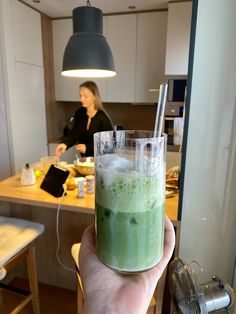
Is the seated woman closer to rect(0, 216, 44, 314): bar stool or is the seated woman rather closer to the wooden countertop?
the wooden countertop

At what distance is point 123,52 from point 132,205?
3004 mm

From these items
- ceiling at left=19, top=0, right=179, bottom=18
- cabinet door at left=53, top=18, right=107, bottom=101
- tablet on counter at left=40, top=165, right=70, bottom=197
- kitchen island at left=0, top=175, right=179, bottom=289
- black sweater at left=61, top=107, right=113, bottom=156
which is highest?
ceiling at left=19, top=0, right=179, bottom=18

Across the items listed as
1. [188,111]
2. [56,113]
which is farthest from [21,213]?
[56,113]

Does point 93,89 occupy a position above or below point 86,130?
above

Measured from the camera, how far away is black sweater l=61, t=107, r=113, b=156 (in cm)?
246

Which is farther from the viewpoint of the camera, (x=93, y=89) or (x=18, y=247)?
(x=93, y=89)

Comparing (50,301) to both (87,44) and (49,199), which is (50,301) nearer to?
(49,199)

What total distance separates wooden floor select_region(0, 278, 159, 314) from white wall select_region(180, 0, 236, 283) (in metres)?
0.97

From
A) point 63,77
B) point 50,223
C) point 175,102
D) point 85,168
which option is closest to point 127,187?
point 85,168

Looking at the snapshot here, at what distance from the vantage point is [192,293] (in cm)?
94

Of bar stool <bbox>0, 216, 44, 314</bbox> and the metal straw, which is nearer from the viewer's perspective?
the metal straw

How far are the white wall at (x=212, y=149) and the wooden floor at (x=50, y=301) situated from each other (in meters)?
0.97

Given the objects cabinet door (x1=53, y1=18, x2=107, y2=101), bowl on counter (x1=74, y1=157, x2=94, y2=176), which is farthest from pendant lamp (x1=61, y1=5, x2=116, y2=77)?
cabinet door (x1=53, y1=18, x2=107, y2=101)

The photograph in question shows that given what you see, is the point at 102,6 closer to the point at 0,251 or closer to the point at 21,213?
the point at 21,213
